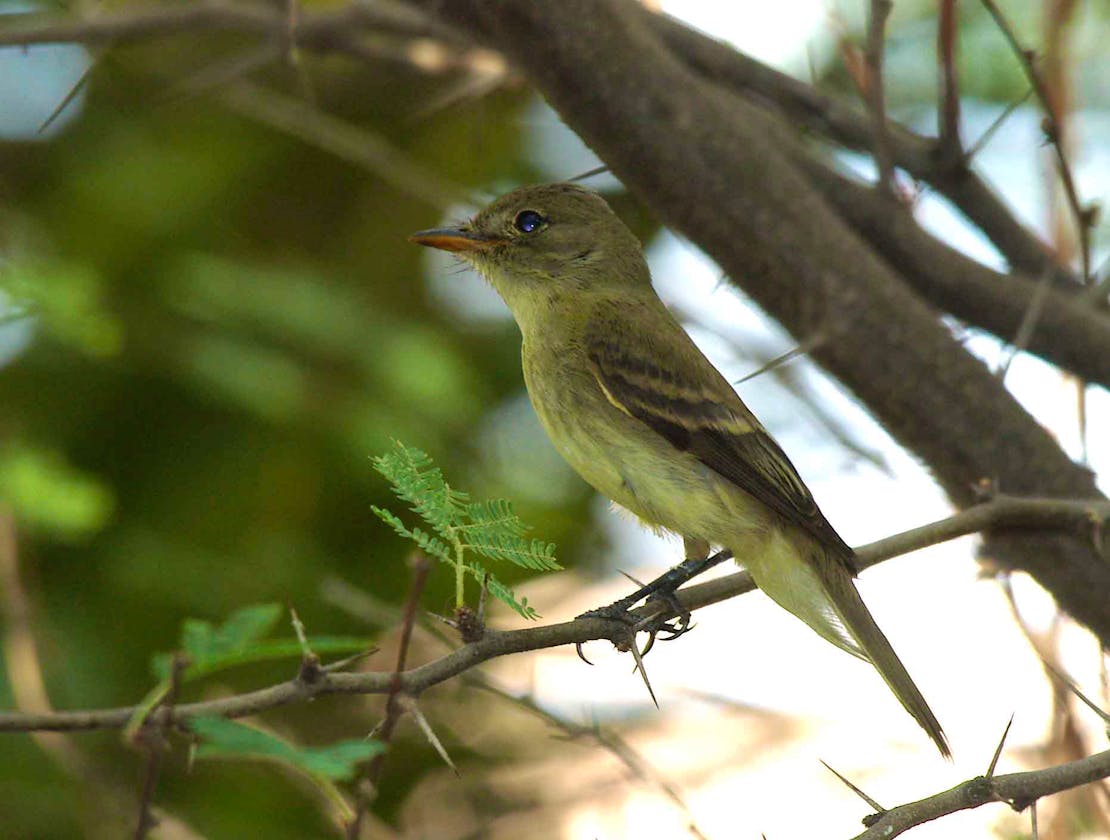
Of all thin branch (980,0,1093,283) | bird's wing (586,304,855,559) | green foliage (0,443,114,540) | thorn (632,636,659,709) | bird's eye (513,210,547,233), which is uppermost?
bird's eye (513,210,547,233)

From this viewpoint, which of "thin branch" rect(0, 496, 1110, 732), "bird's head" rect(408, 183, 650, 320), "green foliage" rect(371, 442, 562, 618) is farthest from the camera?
"bird's head" rect(408, 183, 650, 320)

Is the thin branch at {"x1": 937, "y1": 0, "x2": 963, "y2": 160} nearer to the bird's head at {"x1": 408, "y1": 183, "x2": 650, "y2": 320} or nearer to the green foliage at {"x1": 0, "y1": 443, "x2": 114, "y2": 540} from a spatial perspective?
the bird's head at {"x1": 408, "y1": 183, "x2": 650, "y2": 320}

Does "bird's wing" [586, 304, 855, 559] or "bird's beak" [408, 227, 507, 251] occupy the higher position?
"bird's beak" [408, 227, 507, 251]

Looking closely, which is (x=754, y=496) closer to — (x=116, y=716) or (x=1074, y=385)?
(x=1074, y=385)

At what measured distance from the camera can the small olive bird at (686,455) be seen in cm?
416

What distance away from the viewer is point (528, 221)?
5.08m

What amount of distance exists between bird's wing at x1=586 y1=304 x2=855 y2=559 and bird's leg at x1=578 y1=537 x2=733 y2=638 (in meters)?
0.27

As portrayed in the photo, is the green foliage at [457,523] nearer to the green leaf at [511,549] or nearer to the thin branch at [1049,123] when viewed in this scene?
the green leaf at [511,549]

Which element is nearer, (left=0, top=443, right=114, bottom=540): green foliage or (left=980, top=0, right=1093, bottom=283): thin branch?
(left=980, top=0, right=1093, bottom=283): thin branch

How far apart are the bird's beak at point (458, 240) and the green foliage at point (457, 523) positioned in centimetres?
238

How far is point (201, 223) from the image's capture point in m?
5.89

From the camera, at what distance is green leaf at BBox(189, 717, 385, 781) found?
1770mm

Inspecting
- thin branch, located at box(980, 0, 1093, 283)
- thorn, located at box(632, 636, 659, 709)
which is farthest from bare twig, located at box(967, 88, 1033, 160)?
thorn, located at box(632, 636, 659, 709)

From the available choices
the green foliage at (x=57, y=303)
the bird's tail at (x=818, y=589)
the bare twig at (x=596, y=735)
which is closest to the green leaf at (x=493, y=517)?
the bare twig at (x=596, y=735)
